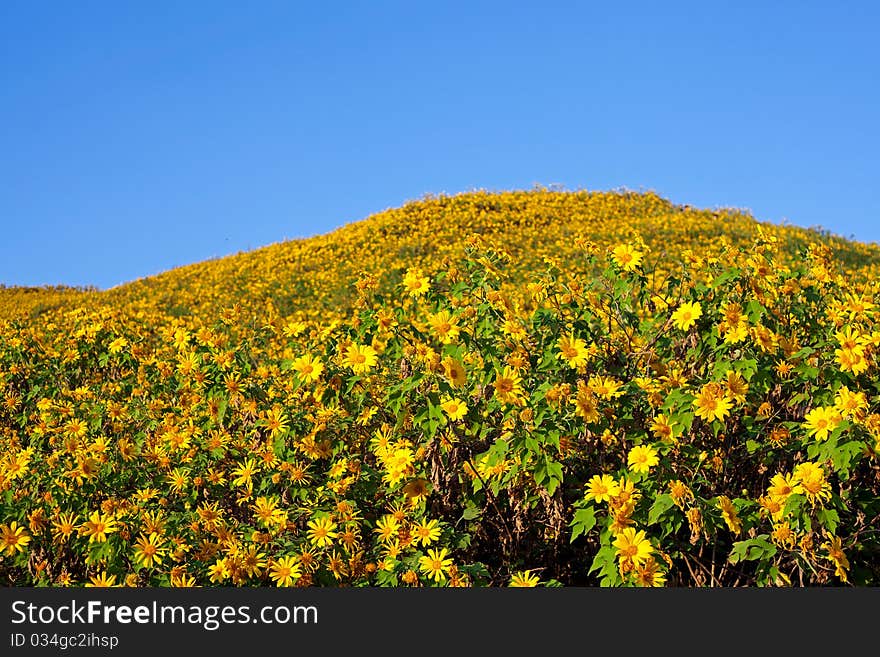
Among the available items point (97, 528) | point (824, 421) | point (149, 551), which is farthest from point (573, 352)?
point (97, 528)

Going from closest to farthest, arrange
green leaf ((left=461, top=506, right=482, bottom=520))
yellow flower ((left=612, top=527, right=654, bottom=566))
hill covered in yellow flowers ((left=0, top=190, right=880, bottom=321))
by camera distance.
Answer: yellow flower ((left=612, top=527, right=654, bottom=566)) < green leaf ((left=461, top=506, right=482, bottom=520)) < hill covered in yellow flowers ((left=0, top=190, right=880, bottom=321))

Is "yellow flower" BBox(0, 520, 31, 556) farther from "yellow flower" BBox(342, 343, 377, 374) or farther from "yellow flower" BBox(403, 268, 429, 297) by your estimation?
"yellow flower" BBox(403, 268, 429, 297)

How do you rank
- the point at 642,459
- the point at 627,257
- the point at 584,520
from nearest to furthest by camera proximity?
the point at 584,520
the point at 642,459
the point at 627,257

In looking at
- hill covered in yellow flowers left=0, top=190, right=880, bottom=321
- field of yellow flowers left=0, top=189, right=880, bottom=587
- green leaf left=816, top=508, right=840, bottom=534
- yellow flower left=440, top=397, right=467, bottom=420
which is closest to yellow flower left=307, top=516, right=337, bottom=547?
field of yellow flowers left=0, top=189, right=880, bottom=587

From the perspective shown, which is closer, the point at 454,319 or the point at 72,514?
the point at 454,319

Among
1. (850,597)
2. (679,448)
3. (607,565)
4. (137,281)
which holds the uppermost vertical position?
(137,281)

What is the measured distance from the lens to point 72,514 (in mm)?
4281

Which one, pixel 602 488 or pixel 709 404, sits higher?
pixel 709 404

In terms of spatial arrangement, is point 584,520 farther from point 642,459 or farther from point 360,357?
point 360,357

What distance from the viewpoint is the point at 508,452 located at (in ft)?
12.1

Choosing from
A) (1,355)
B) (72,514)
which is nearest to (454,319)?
(72,514)

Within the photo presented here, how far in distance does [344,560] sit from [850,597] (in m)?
2.17

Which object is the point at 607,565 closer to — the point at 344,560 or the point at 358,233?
the point at 344,560

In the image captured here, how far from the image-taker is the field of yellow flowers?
3479mm
